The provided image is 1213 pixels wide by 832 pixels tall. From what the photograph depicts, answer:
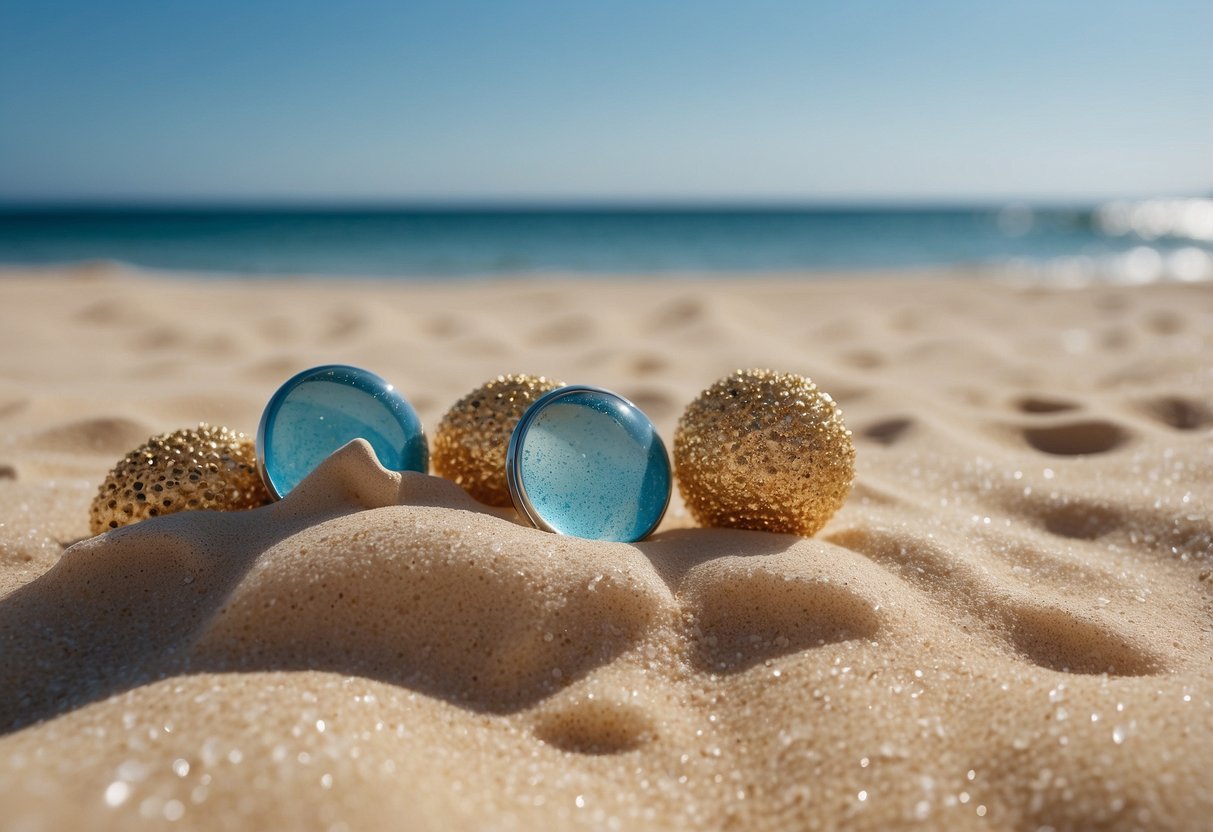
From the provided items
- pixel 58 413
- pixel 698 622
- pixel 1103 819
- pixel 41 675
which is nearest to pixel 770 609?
pixel 698 622

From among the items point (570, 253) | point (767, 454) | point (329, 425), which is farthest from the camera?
point (570, 253)

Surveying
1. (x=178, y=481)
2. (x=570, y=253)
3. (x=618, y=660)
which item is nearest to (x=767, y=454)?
(x=618, y=660)

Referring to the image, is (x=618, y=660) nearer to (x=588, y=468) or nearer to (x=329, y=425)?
(x=588, y=468)

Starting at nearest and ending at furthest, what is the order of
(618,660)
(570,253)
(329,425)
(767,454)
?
1. (618,660)
2. (767,454)
3. (329,425)
4. (570,253)

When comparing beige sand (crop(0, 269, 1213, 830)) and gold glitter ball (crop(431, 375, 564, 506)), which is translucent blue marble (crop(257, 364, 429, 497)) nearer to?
gold glitter ball (crop(431, 375, 564, 506))

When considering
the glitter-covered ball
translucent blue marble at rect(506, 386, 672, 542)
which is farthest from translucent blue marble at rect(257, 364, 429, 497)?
the glitter-covered ball

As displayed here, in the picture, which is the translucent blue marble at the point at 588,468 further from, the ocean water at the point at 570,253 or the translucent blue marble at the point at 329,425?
the ocean water at the point at 570,253

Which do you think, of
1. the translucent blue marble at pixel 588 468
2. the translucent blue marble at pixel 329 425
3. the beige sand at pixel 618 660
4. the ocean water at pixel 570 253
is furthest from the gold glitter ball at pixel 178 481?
the ocean water at pixel 570 253
